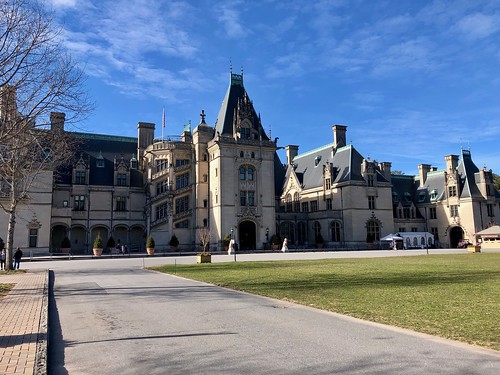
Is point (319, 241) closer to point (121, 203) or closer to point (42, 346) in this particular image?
point (121, 203)

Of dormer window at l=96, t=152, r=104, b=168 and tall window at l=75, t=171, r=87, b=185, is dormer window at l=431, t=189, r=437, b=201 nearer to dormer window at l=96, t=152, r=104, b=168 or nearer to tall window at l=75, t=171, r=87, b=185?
dormer window at l=96, t=152, r=104, b=168

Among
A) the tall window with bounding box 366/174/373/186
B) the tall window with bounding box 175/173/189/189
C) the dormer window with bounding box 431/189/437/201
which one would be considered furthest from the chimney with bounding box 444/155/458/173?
the tall window with bounding box 175/173/189/189

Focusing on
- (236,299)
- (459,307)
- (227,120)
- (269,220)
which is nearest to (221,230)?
(269,220)

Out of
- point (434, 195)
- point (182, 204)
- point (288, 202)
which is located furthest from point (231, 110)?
point (434, 195)

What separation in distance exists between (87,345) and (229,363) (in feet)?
10.6

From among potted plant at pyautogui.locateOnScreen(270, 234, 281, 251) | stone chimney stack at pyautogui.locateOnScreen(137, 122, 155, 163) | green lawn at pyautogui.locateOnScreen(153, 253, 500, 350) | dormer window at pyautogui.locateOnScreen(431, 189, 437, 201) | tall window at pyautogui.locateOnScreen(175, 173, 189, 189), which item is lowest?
green lawn at pyautogui.locateOnScreen(153, 253, 500, 350)

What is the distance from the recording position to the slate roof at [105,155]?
58.5 metres

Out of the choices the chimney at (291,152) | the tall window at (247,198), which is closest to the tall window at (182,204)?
the tall window at (247,198)

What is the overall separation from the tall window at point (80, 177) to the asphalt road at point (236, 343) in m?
47.3

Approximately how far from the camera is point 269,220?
5709 centimetres

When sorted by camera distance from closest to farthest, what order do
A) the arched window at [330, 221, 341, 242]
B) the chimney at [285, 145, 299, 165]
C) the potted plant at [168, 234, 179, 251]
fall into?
the potted plant at [168, 234, 179, 251] → the arched window at [330, 221, 341, 242] → the chimney at [285, 145, 299, 165]

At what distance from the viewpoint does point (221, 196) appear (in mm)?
54094

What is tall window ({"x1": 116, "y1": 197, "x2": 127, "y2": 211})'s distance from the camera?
58531mm

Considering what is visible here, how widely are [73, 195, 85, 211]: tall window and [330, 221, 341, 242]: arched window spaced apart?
34926mm
